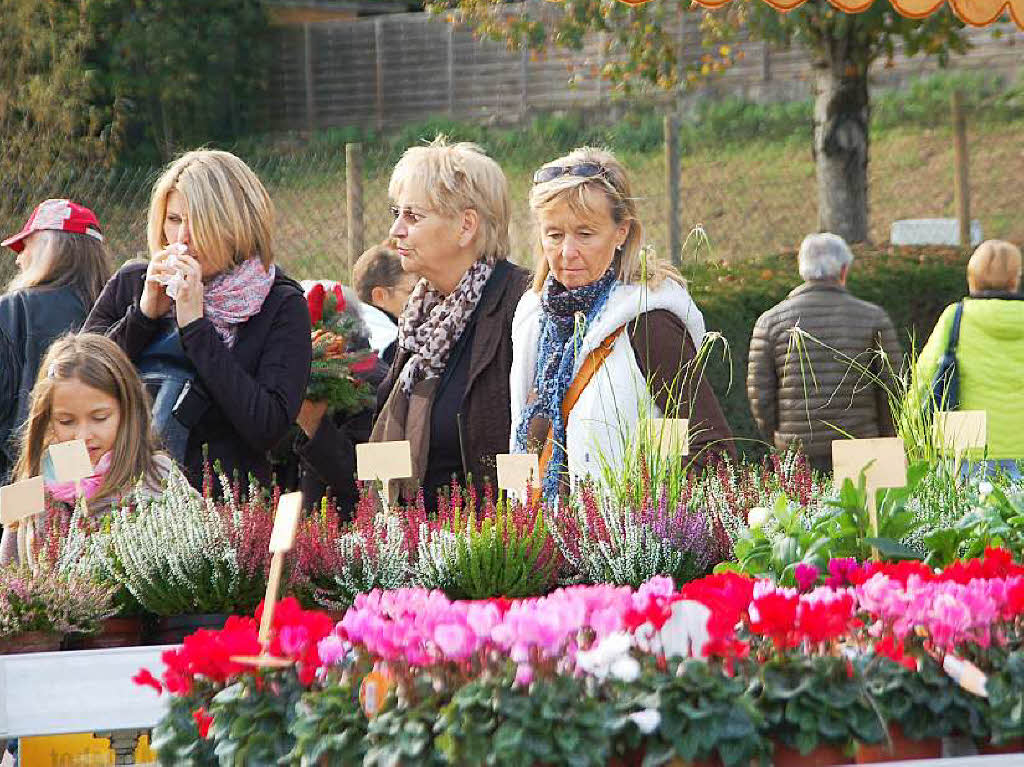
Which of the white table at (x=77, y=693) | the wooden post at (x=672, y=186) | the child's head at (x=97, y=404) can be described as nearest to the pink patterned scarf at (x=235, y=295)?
the child's head at (x=97, y=404)

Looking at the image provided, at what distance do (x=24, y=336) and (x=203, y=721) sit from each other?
2.53 metres

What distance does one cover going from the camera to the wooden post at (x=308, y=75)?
2145 centimetres

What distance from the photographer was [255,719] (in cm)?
223

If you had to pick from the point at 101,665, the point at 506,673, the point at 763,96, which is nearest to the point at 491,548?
the point at 101,665

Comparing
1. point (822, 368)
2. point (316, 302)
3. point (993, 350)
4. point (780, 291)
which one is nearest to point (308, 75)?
point (780, 291)

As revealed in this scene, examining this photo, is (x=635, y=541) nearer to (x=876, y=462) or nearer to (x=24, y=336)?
(x=876, y=462)

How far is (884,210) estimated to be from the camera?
51.6 ft

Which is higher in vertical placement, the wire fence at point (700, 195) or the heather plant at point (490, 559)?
the wire fence at point (700, 195)

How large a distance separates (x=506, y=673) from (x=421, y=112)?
19503 millimetres

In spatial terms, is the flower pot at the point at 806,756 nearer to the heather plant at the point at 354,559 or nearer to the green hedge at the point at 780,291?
the heather plant at the point at 354,559

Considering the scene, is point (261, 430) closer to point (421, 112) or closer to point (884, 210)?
point (884, 210)

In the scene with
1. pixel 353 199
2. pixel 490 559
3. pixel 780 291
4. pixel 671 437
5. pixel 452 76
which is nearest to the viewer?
pixel 490 559

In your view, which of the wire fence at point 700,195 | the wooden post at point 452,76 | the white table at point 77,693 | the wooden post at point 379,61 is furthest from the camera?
the wooden post at point 379,61

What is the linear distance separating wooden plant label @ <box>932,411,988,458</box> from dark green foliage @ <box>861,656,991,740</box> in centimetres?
138
